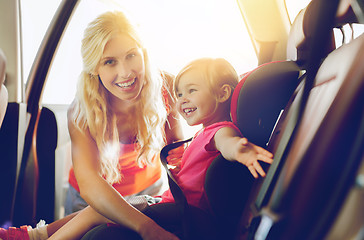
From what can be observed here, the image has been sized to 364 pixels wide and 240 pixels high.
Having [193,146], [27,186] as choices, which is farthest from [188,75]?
[27,186]

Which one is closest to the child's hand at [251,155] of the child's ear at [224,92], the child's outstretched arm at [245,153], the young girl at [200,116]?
the child's outstretched arm at [245,153]

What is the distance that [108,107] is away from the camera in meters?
1.21

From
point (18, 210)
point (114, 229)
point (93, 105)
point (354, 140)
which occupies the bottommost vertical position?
point (18, 210)

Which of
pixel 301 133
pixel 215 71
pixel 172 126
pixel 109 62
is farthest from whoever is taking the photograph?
pixel 172 126

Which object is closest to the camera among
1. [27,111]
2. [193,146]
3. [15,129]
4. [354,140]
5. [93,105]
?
[354,140]

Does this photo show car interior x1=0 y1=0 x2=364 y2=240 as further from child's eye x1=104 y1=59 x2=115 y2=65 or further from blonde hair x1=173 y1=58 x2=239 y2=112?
child's eye x1=104 y1=59 x2=115 y2=65

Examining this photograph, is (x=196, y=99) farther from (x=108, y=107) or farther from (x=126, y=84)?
(x=108, y=107)

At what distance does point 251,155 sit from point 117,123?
79 cm

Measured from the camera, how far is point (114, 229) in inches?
29.3

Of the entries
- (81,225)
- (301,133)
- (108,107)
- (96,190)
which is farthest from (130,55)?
(301,133)

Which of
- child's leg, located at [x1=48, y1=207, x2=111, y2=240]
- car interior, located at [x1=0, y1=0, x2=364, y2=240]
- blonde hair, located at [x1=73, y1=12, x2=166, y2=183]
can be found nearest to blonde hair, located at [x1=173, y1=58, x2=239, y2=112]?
car interior, located at [x1=0, y1=0, x2=364, y2=240]

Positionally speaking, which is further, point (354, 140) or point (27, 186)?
point (27, 186)

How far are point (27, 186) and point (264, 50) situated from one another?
4.46ft

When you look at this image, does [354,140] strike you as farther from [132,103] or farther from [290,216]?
[132,103]
